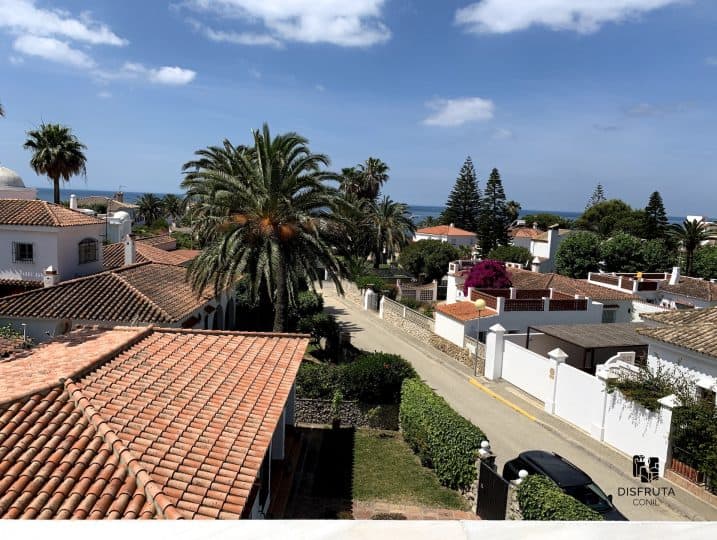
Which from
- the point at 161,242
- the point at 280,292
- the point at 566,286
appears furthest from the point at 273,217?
the point at 161,242

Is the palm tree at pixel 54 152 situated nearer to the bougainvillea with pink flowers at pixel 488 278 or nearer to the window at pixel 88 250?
the window at pixel 88 250

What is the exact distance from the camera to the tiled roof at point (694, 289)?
1481 inches

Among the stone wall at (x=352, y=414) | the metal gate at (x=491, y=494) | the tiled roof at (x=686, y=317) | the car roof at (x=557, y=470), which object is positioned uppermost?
the tiled roof at (x=686, y=317)

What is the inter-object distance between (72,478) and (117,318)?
1468 centimetres

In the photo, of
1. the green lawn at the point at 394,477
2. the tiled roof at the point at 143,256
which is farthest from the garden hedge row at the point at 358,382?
the tiled roof at the point at 143,256

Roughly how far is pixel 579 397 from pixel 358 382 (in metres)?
7.66

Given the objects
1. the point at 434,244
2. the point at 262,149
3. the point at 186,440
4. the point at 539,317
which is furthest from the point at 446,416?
the point at 434,244

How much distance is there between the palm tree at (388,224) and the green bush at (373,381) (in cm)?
3921

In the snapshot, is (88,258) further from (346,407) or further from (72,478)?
(72,478)

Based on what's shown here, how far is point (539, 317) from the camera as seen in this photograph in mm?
29500

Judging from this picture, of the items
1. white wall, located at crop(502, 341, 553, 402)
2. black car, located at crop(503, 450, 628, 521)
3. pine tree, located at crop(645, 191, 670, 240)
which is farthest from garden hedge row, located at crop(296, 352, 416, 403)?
pine tree, located at crop(645, 191, 670, 240)

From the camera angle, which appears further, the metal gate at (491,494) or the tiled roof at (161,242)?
the tiled roof at (161,242)

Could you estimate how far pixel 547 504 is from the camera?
10.6 m

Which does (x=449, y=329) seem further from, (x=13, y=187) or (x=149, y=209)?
(x=149, y=209)
